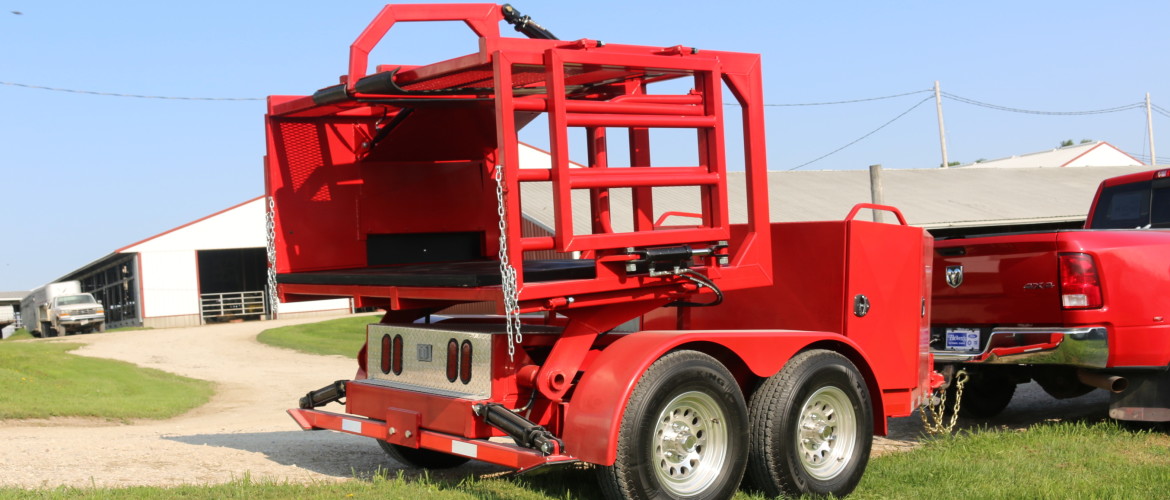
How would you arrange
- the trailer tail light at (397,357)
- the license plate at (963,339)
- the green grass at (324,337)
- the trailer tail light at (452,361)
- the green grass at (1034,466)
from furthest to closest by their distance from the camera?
the green grass at (324,337)
the license plate at (963,339)
the trailer tail light at (397,357)
the green grass at (1034,466)
the trailer tail light at (452,361)

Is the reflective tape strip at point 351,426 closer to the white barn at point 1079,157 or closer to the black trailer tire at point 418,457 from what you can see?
the black trailer tire at point 418,457

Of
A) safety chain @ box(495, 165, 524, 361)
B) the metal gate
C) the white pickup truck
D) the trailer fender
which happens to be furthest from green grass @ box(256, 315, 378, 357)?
safety chain @ box(495, 165, 524, 361)

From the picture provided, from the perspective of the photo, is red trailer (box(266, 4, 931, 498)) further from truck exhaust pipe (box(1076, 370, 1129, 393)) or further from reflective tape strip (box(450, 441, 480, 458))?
truck exhaust pipe (box(1076, 370, 1129, 393))

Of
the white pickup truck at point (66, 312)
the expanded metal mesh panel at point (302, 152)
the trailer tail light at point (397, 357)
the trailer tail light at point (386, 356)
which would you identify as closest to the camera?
the trailer tail light at point (397, 357)

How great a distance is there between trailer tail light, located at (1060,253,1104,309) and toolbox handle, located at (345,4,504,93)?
4390mm

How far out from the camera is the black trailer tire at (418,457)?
767 centimetres

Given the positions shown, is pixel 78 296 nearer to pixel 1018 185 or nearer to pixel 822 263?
pixel 1018 185

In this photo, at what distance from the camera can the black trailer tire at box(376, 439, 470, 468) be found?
767cm

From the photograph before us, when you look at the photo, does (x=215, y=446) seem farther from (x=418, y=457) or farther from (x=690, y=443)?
(x=690, y=443)

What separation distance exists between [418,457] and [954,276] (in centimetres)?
430

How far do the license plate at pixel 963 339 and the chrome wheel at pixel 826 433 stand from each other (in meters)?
2.39

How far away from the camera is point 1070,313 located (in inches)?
316

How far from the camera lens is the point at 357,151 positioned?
300 inches

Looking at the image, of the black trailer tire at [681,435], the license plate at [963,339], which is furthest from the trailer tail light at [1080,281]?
the black trailer tire at [681,435]
